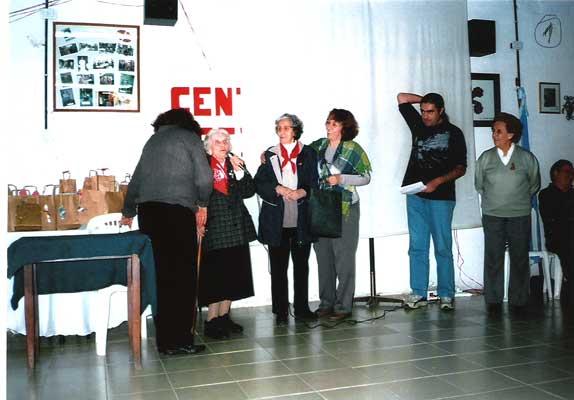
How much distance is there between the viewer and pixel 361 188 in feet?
15.0

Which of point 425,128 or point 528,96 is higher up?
point 528,96

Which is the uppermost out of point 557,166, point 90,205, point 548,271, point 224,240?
point 557,166

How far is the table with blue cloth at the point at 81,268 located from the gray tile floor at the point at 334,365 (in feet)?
0.81

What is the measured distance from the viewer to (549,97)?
18.0 ft

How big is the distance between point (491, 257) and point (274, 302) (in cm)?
172

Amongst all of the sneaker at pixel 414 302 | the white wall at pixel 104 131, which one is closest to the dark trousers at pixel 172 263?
the white wall at pixel 104 131

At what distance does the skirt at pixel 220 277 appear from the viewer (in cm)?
344

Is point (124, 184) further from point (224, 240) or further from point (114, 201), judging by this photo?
point (224, 240)

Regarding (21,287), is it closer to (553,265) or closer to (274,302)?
(274,302)

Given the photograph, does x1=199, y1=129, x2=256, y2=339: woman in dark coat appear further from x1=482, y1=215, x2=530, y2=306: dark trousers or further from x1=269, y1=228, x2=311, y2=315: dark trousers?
x1=482, y1=215, x2=530, y2=306: dark trousers

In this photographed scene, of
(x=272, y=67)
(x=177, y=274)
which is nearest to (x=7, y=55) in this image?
(x=177, y=274)

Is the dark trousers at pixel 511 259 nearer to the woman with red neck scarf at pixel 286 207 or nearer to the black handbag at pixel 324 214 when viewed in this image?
the black handbag at pixel 324 214

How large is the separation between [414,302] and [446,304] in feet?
0.78

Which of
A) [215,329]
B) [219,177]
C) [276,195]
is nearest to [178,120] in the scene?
[219,177]
